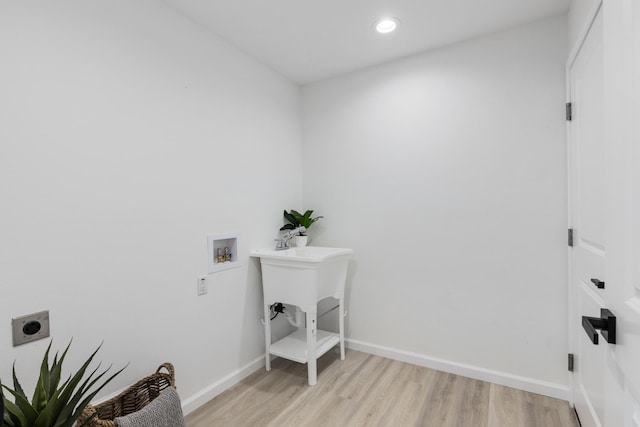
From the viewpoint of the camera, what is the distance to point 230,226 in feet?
7.06

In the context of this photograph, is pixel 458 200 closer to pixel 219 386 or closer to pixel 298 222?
pixel 298 222

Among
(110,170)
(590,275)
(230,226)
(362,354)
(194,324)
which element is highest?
(110,170)

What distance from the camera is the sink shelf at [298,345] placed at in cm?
220

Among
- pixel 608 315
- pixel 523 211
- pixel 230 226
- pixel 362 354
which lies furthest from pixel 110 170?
pixel 523 211

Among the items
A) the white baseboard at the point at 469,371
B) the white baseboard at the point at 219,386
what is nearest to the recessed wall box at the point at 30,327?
the white baseboard at the point at 219,386

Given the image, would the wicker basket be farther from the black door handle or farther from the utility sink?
the black door handle

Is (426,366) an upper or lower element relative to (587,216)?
lower

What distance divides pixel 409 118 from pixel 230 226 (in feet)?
5.05

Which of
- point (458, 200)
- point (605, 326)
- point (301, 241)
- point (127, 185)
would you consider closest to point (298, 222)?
point (301, 241)

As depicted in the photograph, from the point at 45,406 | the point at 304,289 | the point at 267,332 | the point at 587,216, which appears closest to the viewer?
the point at 45,406

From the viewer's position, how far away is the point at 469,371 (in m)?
2.18

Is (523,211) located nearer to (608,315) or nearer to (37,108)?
(608,315)

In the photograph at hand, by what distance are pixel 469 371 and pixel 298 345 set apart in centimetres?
121

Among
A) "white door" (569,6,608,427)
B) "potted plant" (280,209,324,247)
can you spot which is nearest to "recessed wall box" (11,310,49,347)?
"potted plant" (280,209,324,247)
